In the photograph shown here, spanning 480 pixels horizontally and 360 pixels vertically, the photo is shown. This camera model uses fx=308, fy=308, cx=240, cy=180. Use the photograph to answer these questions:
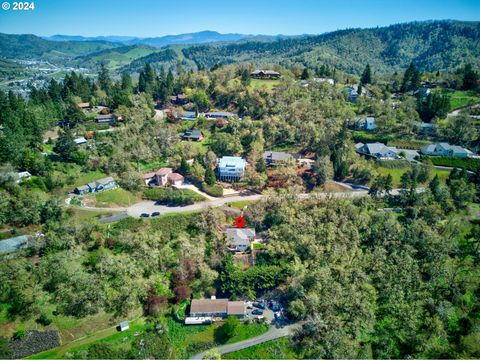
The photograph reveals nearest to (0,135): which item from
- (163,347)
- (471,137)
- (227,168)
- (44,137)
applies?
(44,137)

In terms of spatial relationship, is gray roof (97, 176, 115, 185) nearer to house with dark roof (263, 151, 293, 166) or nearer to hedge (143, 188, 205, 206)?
hedge (143, 188, 205, 206)

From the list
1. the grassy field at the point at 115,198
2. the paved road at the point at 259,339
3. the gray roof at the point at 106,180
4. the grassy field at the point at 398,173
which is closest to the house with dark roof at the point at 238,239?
the paved road at the point at 259,339

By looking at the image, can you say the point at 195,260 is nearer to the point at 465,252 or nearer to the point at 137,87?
the point at 465,252

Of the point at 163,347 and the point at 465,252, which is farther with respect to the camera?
the point at 465,252

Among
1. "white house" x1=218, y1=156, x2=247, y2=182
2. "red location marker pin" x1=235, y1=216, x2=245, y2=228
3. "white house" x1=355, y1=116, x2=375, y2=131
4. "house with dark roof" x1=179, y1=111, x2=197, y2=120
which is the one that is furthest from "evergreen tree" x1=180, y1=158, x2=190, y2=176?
"white house" x1=355, y1=116, x2=375, y2=131

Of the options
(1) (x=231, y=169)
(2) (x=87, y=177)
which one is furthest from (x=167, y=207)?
(2) (x=87, y=177)

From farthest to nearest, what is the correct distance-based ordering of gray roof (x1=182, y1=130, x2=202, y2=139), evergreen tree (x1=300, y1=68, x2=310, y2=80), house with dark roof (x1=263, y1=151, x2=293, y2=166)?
evergreen tree (x1=300, y1=68, x2=310, y2=80), gray roof (x1=182, y1=130, x2=202, y2=139), house with dark roof (x1=263, y1=151, x2=293, y2=166)

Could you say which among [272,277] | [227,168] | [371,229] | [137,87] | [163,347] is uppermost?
[137,87]
